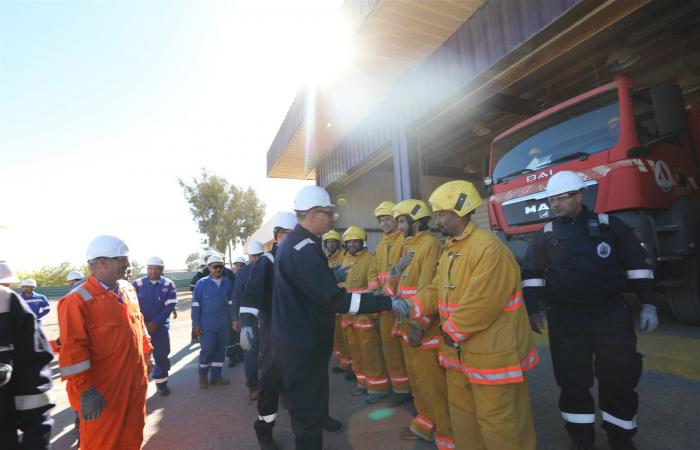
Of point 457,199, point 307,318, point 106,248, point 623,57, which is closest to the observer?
point 457,199

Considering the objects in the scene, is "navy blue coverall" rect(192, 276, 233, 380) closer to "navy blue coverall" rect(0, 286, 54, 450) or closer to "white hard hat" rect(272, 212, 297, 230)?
"white hard hat" rect(272, 212, 297, 230)

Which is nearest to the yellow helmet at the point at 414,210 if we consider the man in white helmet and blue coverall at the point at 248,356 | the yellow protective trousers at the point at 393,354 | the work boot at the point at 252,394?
the yellow protective trousers at the point at 393,354

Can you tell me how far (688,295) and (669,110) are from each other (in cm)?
247

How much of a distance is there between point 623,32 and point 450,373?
6.74m

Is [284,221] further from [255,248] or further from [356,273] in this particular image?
[255,248]

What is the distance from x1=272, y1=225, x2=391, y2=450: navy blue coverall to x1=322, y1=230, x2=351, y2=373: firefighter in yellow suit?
6.59ft

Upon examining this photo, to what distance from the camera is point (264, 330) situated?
365 cm

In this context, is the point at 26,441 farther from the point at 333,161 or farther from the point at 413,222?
the point at 333,161

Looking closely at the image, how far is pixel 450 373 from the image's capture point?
7.58ft

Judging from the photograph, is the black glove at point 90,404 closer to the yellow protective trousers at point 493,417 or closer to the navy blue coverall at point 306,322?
the navy blue coverall at point 306,322

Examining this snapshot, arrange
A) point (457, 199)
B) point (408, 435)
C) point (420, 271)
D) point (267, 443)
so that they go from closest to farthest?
point (457, 199) < point (408, 435) < point (267, 443) < point (420, 271)

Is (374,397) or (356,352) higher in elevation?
(356,352)

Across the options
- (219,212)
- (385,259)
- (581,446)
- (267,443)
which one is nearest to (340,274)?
(385,259)

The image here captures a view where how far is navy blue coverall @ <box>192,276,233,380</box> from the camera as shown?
5297 millimetres
